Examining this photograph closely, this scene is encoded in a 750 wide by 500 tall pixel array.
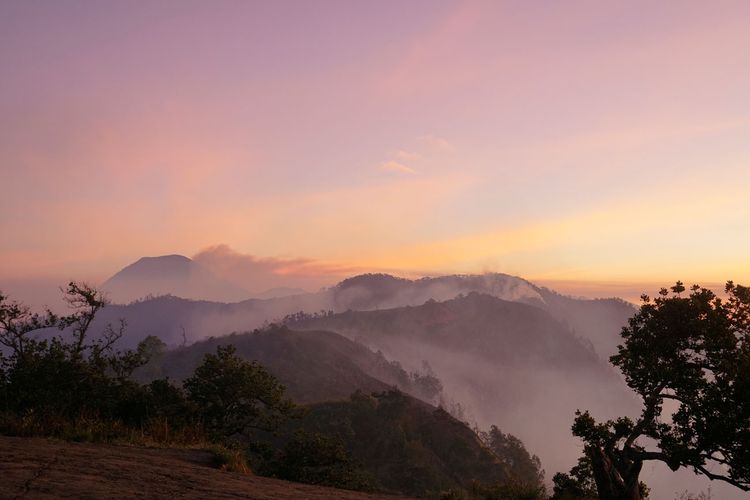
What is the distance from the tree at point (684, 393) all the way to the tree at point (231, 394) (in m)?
20.6

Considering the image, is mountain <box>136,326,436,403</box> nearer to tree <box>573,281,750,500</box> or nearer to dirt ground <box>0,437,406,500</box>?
tree <box>573,281,750,500</box>

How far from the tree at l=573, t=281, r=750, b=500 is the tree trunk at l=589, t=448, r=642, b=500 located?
3 cm

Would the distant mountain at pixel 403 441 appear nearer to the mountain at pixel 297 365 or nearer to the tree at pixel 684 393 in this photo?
the mountain at pixel 297 365

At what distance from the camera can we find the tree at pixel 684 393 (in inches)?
567

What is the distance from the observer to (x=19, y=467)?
8242 mm

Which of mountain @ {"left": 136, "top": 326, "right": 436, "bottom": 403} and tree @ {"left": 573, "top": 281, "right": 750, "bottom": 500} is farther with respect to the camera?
mountain @ {"left": 136, "top": 326, "right": 436, "bottom": 403}

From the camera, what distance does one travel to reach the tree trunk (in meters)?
14.3

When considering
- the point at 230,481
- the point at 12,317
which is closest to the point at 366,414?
the point at 12,317

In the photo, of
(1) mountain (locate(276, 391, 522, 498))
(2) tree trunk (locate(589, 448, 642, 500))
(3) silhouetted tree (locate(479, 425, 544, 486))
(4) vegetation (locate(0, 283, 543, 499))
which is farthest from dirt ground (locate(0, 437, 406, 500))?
(3) silhouetted tree (locate(479, 425, 544, 486))

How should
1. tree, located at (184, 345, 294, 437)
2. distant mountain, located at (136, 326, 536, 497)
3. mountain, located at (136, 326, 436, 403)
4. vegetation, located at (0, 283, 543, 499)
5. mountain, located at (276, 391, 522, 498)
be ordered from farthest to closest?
mountain, located at (136, 326, 436, 403), mountain, located at (276, 391, 522, 498), distant mountain, located at (136, 326, 536, 497), tree, located at (184, 345, 294, 437), vegetation, located at (0, 283, 543, 499)

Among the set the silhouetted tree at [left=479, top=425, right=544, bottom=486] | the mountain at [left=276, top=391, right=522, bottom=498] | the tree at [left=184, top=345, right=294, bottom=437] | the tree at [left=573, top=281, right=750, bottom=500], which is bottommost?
the silhouetted tree at [left=479, top=425, right=544, bottom=486]

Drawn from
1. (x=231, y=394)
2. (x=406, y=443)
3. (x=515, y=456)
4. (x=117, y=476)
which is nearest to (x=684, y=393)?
(x=117, y=476)

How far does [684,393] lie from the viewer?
16234 mm

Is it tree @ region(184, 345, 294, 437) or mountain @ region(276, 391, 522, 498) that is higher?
tree @ region(184, 345, 294, 437)
